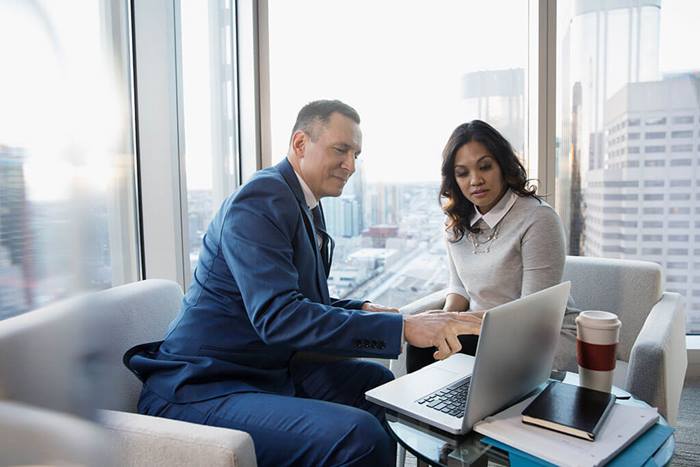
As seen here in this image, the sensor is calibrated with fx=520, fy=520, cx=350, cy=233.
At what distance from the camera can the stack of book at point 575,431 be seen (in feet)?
2.78

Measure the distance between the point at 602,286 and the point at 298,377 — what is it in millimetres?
1255

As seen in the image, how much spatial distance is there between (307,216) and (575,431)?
879 mm

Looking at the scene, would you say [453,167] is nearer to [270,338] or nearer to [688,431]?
[270,338]

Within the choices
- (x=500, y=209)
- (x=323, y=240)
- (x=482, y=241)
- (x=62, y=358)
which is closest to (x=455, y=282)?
(x=482, y=241)

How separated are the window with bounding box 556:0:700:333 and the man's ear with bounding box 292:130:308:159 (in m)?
1.59

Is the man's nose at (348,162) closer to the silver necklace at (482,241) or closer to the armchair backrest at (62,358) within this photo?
the silver necklace at (482,241)

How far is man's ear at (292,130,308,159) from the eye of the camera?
5.24 ft

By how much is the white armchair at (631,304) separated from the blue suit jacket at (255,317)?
68 cm

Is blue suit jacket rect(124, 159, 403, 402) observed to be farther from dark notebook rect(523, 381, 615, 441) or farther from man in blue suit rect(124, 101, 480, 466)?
dark notebook rect(523, 381, 615, 441)

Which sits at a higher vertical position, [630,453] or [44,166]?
[44,166]

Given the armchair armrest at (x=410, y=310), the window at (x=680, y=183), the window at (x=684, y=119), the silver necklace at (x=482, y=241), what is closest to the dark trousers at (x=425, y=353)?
the armchair armrest at (x=410, y=310)

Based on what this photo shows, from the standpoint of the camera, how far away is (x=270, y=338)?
1.25m

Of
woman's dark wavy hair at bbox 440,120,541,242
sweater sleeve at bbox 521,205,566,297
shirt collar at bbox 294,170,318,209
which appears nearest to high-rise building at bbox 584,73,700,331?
woman's dark wavy hair at bbox 440,120,541,242

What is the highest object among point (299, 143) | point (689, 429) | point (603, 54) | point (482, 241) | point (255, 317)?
point (603, 54)
